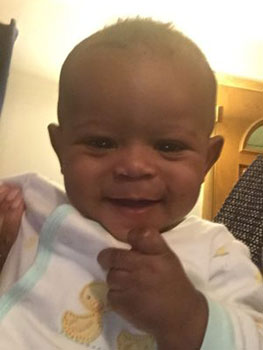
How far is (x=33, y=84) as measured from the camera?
83.2 inches

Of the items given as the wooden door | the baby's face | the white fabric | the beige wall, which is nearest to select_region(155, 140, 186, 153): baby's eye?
the baby's face

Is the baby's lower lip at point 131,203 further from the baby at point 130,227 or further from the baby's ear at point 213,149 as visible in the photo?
the baby's ear at point 213,149

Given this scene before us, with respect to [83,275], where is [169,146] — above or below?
above

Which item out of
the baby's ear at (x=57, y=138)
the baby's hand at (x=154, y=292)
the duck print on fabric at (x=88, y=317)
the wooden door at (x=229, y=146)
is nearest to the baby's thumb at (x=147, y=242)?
the baby's hand at (x=154, y=292)

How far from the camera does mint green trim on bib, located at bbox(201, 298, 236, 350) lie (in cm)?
59

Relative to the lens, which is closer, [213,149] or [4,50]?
[213,149]

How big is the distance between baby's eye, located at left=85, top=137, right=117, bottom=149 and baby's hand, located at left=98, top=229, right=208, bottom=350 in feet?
0.43

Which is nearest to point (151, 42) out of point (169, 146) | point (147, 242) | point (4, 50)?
point (169, 146)

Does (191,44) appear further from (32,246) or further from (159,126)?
(32,246)

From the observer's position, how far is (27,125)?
6.88 ft

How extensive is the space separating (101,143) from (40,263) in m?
0.16

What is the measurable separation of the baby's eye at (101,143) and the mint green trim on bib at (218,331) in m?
0.21

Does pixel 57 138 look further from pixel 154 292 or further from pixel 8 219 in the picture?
pixel 154 292

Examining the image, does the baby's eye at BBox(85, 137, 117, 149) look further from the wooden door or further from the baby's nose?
the wooden door
